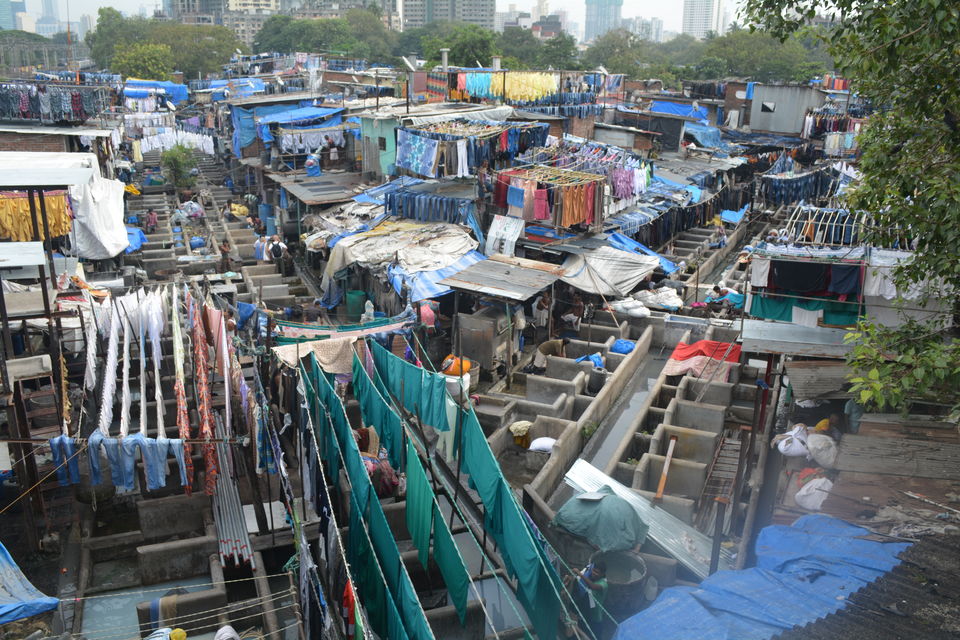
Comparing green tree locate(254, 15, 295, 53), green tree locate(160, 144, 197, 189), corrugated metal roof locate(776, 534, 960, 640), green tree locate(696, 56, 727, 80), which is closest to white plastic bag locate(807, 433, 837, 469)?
corrugated metal roof locate(776, 534, 960, 640)

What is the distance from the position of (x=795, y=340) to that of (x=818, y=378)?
1.18 meters

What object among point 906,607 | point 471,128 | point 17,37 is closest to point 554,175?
point 471,128

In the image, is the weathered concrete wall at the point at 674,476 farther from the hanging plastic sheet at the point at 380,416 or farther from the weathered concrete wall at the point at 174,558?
the weathered concrete wall at the point at 174,558

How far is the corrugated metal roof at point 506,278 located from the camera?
19.4m

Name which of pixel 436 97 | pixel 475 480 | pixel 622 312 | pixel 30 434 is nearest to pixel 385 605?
pixel 475 480

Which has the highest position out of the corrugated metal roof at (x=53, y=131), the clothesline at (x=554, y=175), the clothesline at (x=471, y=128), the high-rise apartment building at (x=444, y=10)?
the high-rise apartment building at (x=444, y=10)

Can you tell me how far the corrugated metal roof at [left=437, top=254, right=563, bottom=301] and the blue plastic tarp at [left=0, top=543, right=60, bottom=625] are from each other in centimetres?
1189

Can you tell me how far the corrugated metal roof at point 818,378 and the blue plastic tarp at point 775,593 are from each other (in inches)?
197

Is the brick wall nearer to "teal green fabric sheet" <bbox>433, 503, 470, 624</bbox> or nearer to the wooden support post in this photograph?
"teal green fabric sheet" <bbox>433, 503, 470, 624</bbox>

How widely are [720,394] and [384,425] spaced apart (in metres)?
8.68

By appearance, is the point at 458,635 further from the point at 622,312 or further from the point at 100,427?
the point at 622,312

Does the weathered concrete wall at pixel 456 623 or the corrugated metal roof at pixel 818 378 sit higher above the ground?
the corrugated metal roof at pixel 818 378

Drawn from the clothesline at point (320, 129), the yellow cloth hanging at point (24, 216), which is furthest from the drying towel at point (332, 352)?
the clothesline at point (320, 129)

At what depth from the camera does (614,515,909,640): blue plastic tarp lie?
762 cm
